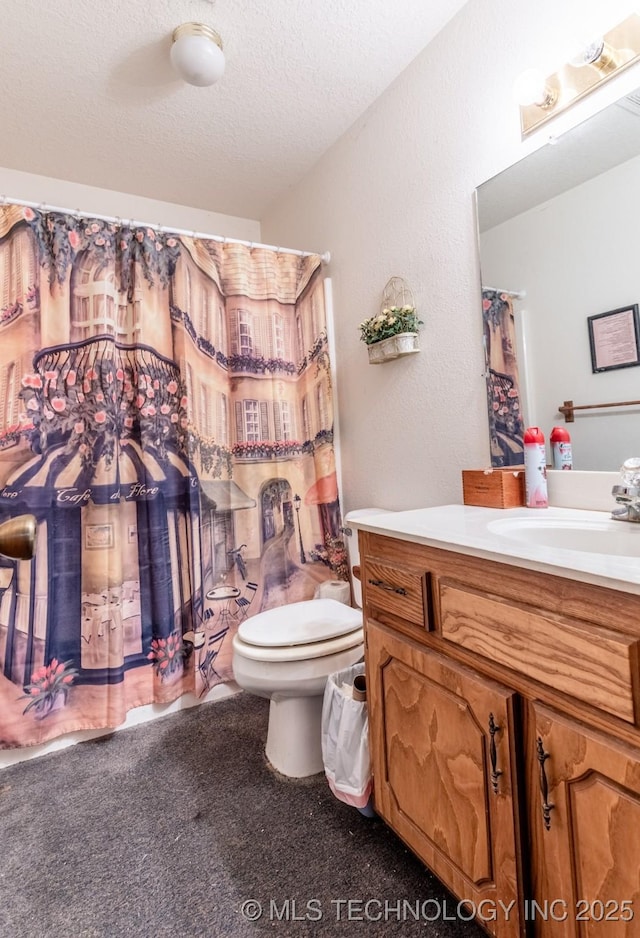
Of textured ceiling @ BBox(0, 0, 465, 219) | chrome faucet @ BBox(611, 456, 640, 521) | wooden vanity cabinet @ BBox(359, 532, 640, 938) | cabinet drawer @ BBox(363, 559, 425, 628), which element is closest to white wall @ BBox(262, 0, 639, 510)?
textured ceiling @ BBox(0, 0, 465, 219)

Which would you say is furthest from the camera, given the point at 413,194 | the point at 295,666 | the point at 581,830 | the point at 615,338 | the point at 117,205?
the point at 117,205

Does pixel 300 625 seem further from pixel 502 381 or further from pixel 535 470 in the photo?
pixel 502 381

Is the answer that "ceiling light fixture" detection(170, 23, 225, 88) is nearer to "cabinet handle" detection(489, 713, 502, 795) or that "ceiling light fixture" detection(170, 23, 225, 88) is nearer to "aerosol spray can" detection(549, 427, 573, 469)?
"aerosol spray can" detection(549, 427, 573, 469)

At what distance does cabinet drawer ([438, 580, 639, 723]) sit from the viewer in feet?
2.14

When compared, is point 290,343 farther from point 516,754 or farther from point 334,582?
point 516,754

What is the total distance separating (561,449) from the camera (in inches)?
50.2

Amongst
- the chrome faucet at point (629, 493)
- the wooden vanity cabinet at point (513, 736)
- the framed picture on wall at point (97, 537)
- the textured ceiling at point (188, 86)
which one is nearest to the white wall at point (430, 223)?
the textured ceiling at point (188, 86)

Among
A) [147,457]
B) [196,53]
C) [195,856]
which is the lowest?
[195,856]

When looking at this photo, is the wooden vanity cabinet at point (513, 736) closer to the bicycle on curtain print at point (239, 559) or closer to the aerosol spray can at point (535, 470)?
the aerosol spray can at point (535, 470)

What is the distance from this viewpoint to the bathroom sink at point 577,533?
0.98 meters

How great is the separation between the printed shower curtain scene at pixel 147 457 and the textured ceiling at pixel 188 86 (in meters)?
0.45

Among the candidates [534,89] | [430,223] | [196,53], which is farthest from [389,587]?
[196,53]

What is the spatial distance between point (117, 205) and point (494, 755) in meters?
2.69

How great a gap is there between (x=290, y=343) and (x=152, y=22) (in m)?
1.14
